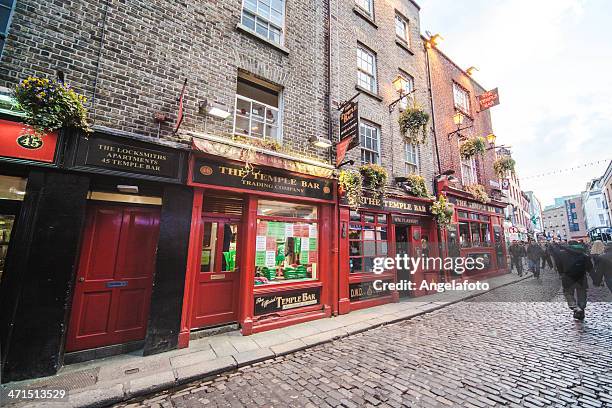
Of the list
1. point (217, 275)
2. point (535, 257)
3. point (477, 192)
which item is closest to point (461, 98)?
point (477, 192)

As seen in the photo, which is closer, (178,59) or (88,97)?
(88,97)

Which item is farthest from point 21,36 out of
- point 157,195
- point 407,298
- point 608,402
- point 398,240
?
point 407,298

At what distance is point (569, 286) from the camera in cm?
662

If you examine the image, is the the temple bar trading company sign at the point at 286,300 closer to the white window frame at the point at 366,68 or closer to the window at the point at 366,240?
the window at the point at 366,240

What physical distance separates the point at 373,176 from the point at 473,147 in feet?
25.4

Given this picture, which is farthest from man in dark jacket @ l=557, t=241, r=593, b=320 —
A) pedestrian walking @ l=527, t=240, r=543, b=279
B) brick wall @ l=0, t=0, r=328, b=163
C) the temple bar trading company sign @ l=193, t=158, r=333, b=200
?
pedestrian walking @ l=527, t=240, r=543, b=279

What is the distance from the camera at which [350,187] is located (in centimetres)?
766

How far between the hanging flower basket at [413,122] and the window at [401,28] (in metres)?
5.48

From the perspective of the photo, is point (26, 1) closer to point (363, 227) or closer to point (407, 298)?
point (363, 227)

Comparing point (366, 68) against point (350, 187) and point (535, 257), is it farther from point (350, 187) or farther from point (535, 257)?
point (535, 257)

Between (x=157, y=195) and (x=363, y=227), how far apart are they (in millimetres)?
6305

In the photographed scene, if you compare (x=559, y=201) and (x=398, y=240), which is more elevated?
(x=559, y=201)

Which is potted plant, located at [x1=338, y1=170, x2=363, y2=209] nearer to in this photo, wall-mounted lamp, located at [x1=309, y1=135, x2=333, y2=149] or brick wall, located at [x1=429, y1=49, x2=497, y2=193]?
wall-mounted lamp, located at [x1=309, y1=135, x2=333, y2=149]

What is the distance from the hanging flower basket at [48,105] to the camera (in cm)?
→ 380
